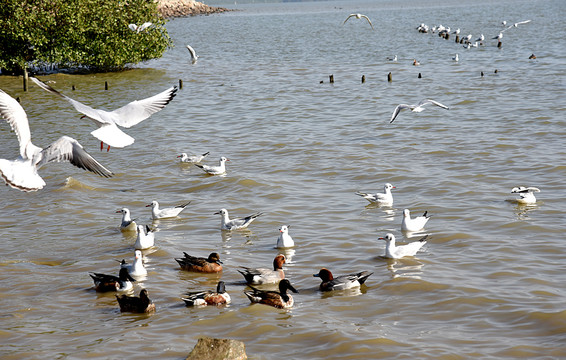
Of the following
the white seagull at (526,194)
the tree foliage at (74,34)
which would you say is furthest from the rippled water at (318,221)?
the tree foliage at (74,34)

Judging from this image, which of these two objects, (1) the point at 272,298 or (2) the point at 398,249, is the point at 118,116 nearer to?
(1) the point at 272,298

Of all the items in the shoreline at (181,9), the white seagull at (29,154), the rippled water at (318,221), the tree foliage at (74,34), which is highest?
the shoreline at (181,9)

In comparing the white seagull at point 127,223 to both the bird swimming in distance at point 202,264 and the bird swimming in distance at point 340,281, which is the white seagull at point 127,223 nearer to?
the bird swimming in distance at point 202,264

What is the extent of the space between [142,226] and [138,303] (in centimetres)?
332

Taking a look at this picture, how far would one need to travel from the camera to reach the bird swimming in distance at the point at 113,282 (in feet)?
34.0

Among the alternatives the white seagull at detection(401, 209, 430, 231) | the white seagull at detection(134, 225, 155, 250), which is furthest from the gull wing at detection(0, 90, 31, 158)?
the white seagull at detection(401, 209, 430, 231)

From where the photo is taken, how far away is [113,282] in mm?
10344

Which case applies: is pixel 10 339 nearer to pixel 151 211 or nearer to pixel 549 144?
pixel 151 211

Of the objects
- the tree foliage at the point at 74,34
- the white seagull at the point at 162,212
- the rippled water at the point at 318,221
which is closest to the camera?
the rippled water at the point at 318,221

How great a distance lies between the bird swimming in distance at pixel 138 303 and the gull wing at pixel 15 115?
4331 millimetres

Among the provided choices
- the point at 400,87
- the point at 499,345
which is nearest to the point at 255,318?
the point at 499,345

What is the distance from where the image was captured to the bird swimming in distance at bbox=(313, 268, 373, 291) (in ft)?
33.8

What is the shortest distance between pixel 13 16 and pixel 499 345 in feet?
108

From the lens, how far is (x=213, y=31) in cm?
8488
